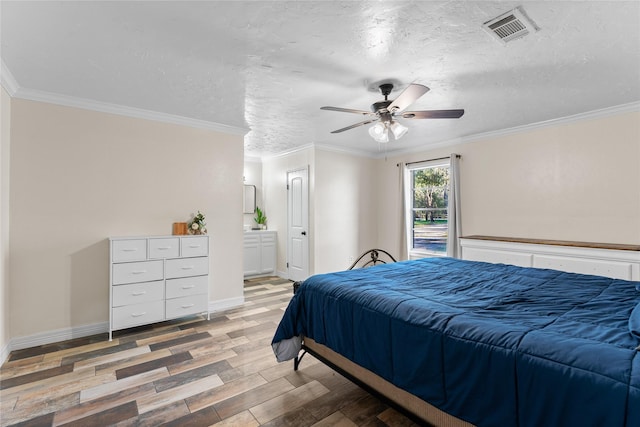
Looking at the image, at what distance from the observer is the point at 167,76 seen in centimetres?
270

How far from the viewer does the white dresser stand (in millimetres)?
3182

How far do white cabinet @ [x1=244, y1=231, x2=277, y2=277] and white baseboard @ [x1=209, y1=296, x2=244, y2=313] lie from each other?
1610mm

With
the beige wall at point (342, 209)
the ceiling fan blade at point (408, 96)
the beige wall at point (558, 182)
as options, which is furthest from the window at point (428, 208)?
the ceiling fan blade at point (408, 96)

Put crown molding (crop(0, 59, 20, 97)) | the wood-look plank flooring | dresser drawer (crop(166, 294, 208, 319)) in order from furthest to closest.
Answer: dresser drawer (crop(166, 294, 208, 319))
crown molding (crop(0, 59, 20, 97))
the wood-look plank flooring

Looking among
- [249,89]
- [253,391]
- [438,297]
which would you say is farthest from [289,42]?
[253,391]

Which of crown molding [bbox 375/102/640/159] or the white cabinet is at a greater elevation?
crown molding [bbox 375/102/640/159]

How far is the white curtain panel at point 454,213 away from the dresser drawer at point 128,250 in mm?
4207

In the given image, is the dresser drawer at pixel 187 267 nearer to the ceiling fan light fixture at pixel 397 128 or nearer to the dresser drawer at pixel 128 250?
the dresser drawer at pixel 128 250

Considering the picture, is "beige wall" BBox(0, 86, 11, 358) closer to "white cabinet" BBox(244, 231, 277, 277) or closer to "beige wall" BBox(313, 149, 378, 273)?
"white cabinet" BBox(244, 231, 277, 277)

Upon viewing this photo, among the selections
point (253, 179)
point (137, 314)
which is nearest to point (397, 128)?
point (137, 314)

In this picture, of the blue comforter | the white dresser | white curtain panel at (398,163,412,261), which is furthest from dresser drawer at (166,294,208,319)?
white curtain panel at (398,163,412,261)

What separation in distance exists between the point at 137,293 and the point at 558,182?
16.8ft

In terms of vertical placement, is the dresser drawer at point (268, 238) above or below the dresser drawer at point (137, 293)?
above

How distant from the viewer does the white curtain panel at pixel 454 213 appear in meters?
4.84
